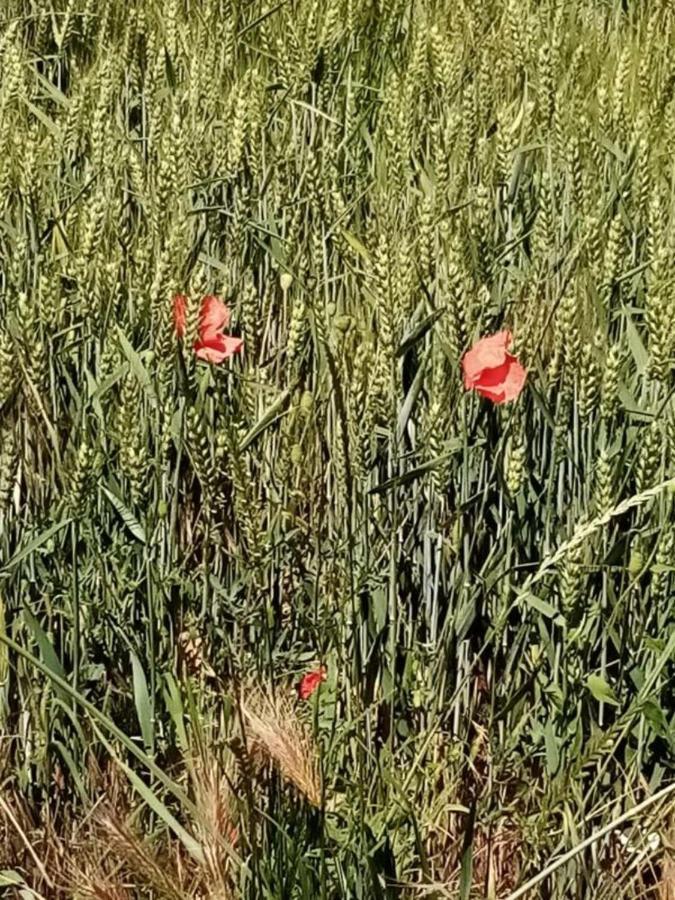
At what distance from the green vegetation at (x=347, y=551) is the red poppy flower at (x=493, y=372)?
0.02 metres

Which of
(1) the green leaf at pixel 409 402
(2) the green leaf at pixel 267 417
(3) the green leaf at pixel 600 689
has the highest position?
(2) the green leaf at pixel 267 417

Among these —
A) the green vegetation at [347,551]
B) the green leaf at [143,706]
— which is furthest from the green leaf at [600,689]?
the green leaf at [143,706]

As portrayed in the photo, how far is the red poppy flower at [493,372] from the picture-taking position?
1.09m

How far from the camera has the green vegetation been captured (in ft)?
3.28

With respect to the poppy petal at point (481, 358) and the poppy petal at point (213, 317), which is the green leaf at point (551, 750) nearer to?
the poppy petal at point (481, 358)

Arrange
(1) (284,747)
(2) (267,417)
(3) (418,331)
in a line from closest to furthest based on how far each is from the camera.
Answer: (1) (284,747), (2) (267,417), (3) (418,331)

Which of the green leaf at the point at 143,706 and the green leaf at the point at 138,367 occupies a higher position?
the green leaf at the point at 138,367

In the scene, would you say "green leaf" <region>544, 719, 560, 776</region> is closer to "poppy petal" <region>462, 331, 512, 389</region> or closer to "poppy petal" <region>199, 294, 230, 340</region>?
"poppy petal" <region>462, 331, 512, 389</region>

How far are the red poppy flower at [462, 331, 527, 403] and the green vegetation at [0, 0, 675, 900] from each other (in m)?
0.02

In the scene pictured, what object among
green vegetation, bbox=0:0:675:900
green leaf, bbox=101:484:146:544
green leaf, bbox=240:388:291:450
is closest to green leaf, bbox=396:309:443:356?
green vegetation, bbox=0:0:675:900

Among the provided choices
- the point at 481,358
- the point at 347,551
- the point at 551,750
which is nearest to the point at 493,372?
the point at 481,358

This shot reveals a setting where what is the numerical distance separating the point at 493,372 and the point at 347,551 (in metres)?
0.17

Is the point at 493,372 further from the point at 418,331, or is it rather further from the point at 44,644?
the point at 44,644

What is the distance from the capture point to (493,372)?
3.69 ft
